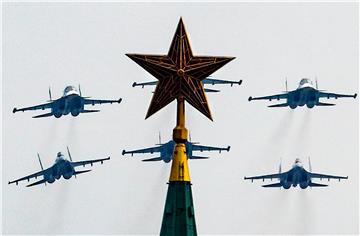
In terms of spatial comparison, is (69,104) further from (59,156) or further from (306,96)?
(306,96)

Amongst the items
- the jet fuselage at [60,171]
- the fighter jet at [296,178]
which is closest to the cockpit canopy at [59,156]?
the jet fuselage at [60,171]

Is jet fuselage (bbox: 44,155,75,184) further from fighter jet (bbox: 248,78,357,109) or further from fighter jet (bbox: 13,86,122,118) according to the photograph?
fighter jet (bbox: 248,78,357,109)

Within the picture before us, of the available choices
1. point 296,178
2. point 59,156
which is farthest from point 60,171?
point 296,178

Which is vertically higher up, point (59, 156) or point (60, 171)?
point (59, 156)

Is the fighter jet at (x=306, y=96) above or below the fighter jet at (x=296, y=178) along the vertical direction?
above

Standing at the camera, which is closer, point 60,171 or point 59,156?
point 60,171

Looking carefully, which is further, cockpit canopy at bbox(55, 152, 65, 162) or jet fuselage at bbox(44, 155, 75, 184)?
cockpit canopy at bbox(55, 152, 65, 162)

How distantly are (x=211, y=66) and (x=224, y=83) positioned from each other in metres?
77.8

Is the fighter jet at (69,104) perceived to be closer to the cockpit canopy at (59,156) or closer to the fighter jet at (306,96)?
the cockpit canopy at (59,156)

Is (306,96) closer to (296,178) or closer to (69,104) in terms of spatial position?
(296,178)

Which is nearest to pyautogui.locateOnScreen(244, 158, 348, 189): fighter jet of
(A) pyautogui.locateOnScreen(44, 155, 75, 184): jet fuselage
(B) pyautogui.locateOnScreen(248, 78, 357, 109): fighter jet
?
(B) pyautogui.locateOnScreen(248, 78, 357, 109): fighter jet

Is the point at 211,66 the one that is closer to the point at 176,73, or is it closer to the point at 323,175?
the point at 176,73

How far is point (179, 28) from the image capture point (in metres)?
74.9

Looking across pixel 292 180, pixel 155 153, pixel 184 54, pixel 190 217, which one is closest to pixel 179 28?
pixel 184 54
